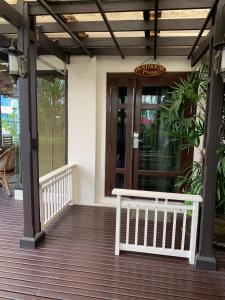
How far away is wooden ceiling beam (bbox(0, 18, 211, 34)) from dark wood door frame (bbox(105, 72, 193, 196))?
3.76 ft

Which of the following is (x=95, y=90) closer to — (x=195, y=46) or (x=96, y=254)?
(x=195, y=46)

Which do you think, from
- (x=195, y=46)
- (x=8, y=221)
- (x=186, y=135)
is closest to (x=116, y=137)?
(x=186, y=135)

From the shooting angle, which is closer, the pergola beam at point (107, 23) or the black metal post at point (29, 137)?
the pergola beam at point (107, 23)

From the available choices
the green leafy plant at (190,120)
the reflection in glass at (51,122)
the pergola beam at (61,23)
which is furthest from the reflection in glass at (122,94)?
the green leafy plant at (190,120)

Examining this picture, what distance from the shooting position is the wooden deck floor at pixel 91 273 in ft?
6.73

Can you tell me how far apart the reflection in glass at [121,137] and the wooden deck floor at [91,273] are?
1373 millimetres

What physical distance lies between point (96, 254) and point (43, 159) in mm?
2006

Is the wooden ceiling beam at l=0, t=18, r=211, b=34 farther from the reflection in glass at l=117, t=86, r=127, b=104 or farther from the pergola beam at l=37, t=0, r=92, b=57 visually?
the reflection in glass at l=117, t=86, r=127, b=104

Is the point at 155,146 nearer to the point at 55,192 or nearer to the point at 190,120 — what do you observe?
the point at 190,120

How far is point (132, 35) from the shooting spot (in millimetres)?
3285

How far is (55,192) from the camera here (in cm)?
347

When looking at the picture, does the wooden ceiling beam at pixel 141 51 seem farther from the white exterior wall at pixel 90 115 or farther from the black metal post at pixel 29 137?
the black metal post at pixel 29 137

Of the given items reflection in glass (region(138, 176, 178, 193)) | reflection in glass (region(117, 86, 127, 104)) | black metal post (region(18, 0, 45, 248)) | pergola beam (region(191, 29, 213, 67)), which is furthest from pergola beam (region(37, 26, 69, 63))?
reflection in glass (region(138, 176, 178, 193))

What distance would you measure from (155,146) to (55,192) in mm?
1729
